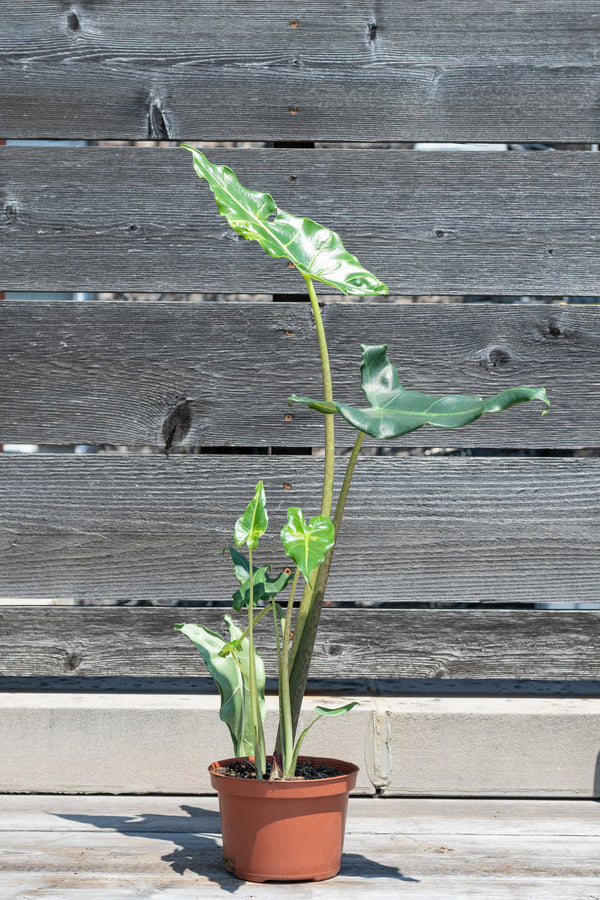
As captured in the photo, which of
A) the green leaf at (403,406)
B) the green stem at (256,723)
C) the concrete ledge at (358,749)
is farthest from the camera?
the concrete ledge at (358,749)

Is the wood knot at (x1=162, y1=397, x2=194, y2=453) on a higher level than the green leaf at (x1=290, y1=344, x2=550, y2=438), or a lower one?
higher

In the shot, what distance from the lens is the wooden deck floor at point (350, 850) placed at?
1222mm

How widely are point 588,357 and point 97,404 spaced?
0.95 meters

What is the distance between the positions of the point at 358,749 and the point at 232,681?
422 millimetres

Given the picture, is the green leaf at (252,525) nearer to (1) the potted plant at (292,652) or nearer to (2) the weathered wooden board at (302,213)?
(1) the potted plant at (292,652)

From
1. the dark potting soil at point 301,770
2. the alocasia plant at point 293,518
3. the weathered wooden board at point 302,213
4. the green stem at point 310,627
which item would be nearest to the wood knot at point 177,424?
the weathered wooden board at point 302,213

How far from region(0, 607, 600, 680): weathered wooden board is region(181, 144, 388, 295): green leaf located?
0.69 metres

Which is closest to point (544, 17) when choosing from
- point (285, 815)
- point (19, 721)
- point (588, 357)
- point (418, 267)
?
point (418, 267)

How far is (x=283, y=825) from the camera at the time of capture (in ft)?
4.03

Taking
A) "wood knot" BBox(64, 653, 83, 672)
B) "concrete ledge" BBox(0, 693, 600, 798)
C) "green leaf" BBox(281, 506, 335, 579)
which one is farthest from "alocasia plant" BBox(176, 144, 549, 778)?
"wood knot" BBox(64, 653, 83, 672)

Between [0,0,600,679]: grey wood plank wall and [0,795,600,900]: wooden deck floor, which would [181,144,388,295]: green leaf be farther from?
[0,795,600,900]: wooden deck floor

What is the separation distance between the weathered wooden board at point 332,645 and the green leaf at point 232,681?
1.06 feet

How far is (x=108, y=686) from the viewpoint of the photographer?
1.92 m

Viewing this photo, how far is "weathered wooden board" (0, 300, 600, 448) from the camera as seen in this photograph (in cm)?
172
